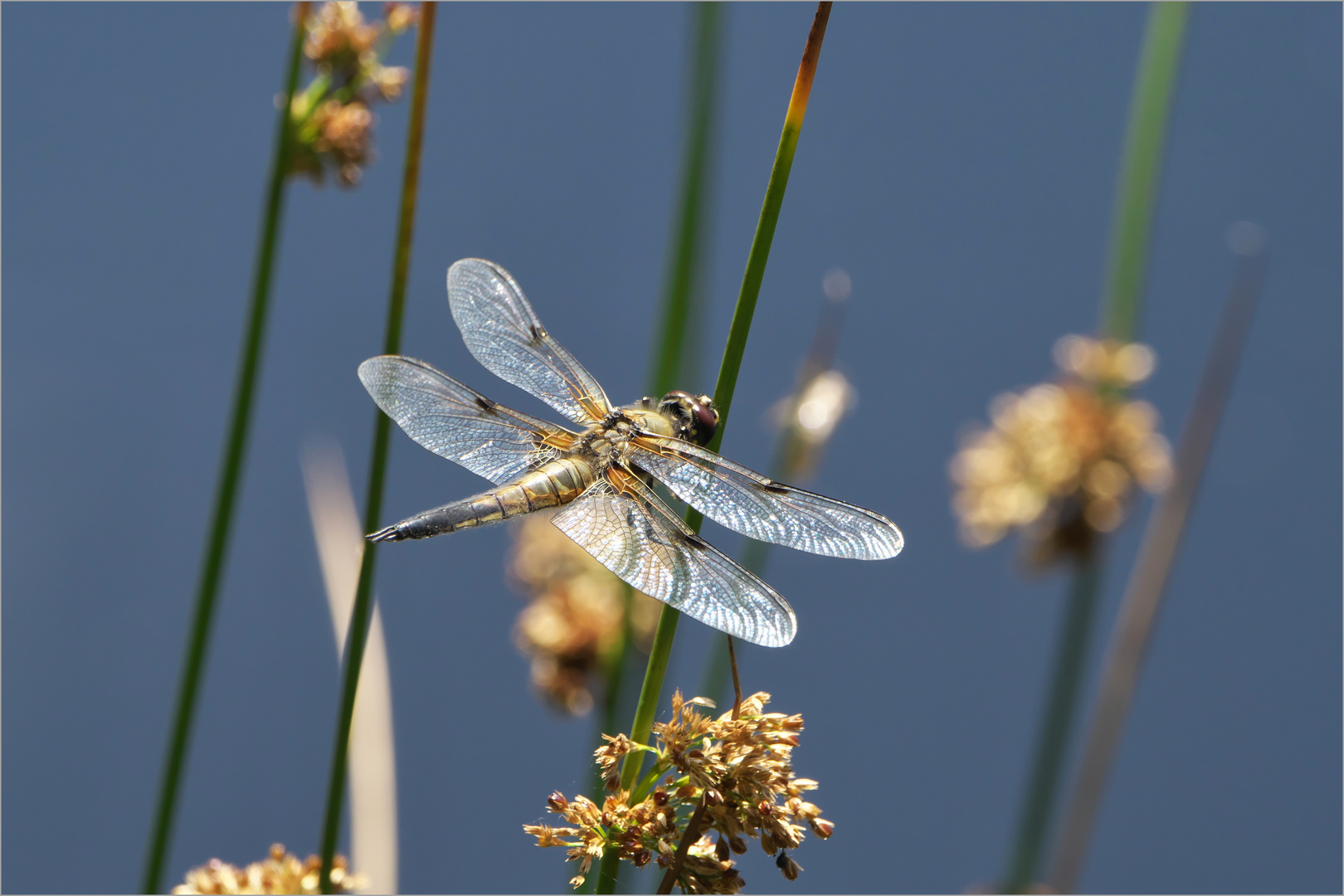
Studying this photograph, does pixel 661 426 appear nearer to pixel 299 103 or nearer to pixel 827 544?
pixel 827 544

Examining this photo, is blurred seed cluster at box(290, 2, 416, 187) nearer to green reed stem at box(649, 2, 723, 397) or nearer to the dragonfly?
the dragonfly

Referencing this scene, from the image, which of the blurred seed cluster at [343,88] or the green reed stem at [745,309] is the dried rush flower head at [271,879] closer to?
the green reed stem at [745,309]

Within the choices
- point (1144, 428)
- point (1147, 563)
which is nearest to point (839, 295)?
point (1147, 563)

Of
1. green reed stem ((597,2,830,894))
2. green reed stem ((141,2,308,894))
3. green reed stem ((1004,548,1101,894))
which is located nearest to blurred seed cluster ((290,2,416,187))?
green reed stem ((141,2,308,894))

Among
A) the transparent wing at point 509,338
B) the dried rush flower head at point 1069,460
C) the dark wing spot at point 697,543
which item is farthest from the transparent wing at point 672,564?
the dried rush flower head at point 1069,460

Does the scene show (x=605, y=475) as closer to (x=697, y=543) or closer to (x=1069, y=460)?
(x=697, y=543)

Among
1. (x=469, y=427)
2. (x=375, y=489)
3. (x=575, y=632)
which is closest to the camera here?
(x=375, y=489)

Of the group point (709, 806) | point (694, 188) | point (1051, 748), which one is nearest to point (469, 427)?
point (694, 188)
